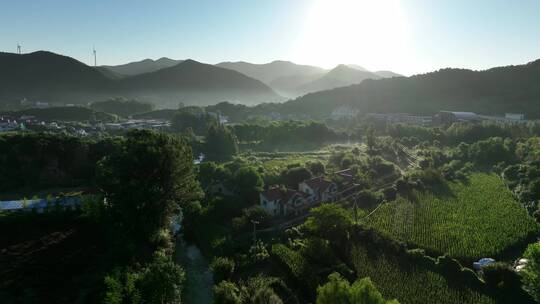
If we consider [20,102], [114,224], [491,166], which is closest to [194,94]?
[20,102]

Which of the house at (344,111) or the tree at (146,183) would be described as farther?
the house at (344,111)

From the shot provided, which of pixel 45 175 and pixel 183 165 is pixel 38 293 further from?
pixel 45 175

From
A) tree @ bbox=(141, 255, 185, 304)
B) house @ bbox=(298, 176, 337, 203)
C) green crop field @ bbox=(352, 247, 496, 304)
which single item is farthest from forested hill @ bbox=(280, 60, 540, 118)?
tree @ bbox=(141, 255, 185, 304)

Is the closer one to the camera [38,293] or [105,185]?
[38,293]

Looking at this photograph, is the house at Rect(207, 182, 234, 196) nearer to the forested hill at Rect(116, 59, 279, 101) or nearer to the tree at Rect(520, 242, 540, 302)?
the tree at Rect(520, 242, 540, 302)

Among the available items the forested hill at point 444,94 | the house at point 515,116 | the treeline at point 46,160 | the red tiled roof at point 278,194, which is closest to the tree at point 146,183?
the red tiled roof at point 278,194

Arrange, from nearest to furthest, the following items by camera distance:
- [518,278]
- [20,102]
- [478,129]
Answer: [518,278]
[478,129]
[20,102]

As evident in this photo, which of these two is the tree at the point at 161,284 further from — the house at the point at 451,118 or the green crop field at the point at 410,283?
the house at the point at 451,118
